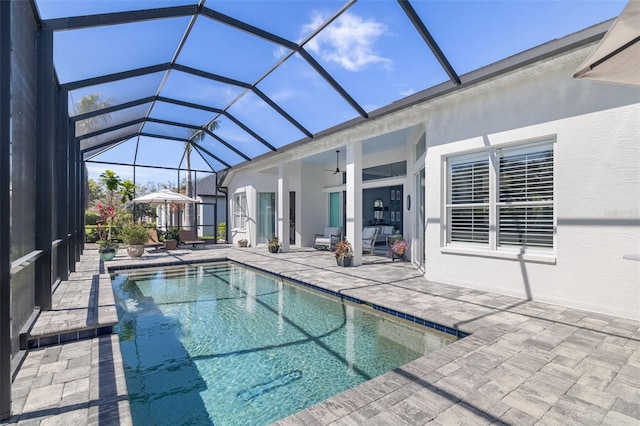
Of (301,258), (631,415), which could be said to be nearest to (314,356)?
(631,415)

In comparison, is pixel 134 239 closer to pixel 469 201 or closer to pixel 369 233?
pixel 369 233

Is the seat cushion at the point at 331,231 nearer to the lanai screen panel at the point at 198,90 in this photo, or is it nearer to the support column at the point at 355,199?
the support column at the point at 355,199

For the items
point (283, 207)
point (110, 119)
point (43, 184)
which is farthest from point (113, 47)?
point (283, 207)

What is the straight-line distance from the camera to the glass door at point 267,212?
1508cm

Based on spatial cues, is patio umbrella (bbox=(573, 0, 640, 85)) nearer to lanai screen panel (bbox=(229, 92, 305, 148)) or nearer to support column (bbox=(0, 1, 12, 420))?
support column (bbox=(0, 1, 12, 420))

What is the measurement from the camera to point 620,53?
9.35 ft

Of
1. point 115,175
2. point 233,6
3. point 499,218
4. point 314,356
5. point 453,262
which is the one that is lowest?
point 314,356

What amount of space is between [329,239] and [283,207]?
2196 mm

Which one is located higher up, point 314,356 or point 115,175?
point 115,175

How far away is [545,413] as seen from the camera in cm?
231

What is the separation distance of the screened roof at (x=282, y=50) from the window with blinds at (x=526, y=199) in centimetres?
171

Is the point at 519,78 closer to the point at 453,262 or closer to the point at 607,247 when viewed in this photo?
the point at 607,247

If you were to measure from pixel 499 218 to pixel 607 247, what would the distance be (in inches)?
63.0

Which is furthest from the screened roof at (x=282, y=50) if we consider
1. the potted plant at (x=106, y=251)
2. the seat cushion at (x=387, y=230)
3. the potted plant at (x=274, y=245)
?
the seat cushion at (x=387, y=230)
